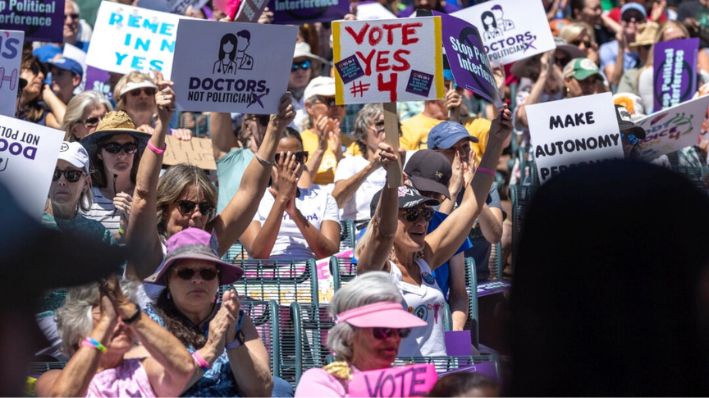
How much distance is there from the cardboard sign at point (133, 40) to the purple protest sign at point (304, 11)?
907 mm

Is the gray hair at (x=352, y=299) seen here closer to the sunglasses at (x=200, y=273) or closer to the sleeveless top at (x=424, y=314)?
the sunglasses at (x=200, y=273)

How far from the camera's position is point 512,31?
10070 millimetres

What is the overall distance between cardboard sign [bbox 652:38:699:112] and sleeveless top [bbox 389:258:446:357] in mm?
5566

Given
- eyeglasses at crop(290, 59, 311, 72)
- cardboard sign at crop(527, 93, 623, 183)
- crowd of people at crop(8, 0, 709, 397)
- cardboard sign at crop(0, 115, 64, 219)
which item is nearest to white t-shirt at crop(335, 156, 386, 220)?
crowd of people at crop(8, 0, 709, 397)

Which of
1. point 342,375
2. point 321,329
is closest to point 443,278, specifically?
point 321,329

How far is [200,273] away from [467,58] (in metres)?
2.71

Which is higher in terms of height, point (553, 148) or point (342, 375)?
point (553, 148)

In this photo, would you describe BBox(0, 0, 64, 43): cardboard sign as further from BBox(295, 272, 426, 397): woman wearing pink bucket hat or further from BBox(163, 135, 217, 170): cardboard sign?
BBox(295, 272, 426, 397): woman wearing pink bucket hat

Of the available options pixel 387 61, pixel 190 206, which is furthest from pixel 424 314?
pixel 387 61

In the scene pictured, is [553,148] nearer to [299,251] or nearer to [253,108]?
[299,251]

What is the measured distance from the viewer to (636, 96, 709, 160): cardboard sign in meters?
8.96

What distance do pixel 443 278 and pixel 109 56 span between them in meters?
4.03

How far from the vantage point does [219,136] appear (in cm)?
930

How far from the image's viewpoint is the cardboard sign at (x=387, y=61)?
6.69 meters
